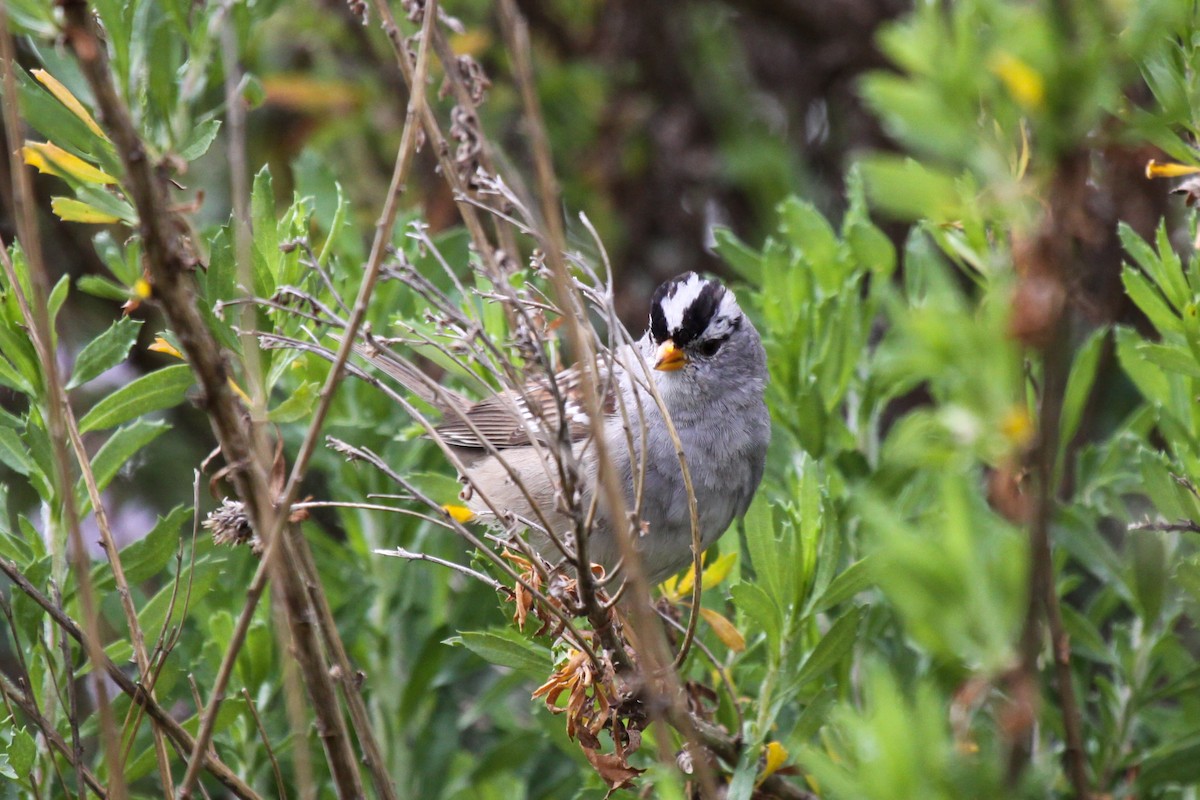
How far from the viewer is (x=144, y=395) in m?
1.93

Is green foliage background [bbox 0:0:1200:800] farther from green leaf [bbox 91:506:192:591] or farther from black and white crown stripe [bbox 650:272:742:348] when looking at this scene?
black and white crown stripe [bbox 650:272:742:348]

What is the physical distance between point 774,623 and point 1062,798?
653 mm

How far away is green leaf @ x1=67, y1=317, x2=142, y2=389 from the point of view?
6.27 ft

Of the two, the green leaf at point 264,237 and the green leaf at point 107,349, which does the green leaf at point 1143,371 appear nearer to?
the green leaf at point 264,237

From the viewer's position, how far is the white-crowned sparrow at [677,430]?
242 centimetres

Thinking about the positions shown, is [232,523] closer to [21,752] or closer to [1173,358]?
[21,752]

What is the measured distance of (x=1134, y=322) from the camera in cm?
347

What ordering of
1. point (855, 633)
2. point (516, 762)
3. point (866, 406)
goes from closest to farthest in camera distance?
1. point (855, 633)
2. point (516, 762)
3. point (866, 406)

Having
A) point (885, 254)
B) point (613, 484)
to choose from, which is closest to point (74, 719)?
point (613, 484)

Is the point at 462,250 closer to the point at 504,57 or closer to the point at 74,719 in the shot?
the point at 74,719

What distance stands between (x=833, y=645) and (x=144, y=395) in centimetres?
117

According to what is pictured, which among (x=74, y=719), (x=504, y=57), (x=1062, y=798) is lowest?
(x=1062, y=798)

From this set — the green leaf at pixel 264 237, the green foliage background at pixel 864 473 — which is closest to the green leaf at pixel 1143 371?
the green foliage background at pixel 864 473

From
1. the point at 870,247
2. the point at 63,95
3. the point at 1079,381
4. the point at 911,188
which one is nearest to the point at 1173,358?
the point at 1079,381
